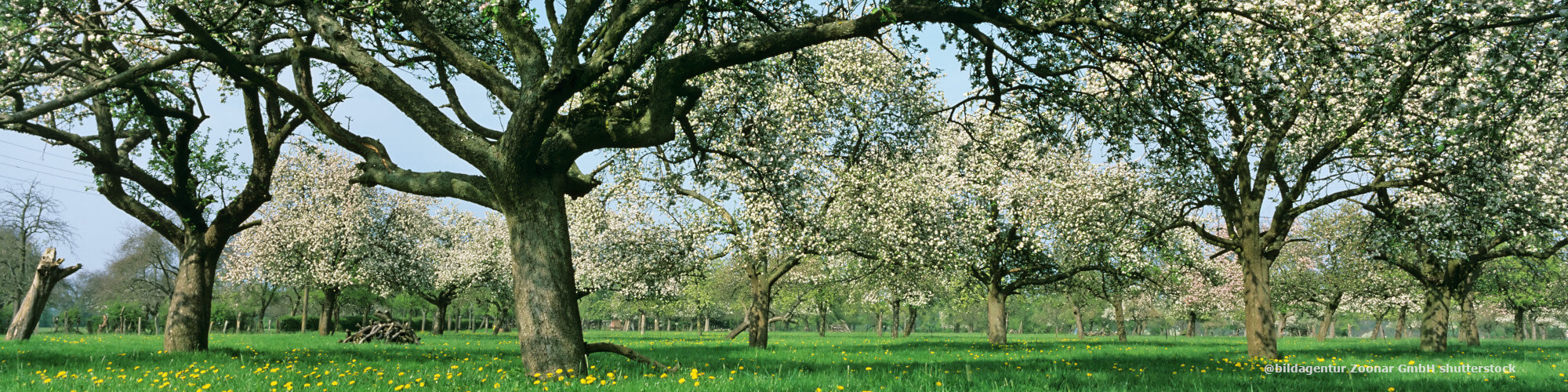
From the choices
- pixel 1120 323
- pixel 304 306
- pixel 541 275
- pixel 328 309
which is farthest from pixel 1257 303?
pixel 304 306

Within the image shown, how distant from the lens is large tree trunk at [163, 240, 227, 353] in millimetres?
14680

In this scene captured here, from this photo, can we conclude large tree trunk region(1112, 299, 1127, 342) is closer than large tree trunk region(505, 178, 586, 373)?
No

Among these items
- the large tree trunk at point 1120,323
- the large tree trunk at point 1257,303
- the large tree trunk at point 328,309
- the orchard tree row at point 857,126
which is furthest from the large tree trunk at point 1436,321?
the large tree trunk at point 328,309

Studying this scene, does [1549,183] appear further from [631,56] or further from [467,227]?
[467,227]

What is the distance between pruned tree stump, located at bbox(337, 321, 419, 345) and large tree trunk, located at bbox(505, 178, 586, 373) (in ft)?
60.7

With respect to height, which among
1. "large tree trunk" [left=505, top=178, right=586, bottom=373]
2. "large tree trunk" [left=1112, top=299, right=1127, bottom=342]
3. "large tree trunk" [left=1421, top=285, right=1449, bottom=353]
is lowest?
"large tree trunk" [left=1112, top=299, right=1127, bottom=342]

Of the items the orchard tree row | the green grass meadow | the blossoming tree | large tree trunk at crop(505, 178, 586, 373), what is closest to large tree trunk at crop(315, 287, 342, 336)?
the blossoming tree

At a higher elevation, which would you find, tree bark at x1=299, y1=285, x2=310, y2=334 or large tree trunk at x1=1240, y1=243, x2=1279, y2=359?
large tree trunk at x1=1240, y1=243, x2=1279, y2=359

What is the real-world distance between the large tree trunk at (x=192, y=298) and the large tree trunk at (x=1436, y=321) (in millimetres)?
35389

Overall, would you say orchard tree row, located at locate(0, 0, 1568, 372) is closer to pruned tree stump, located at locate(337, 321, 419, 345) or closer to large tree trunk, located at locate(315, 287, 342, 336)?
pruned tree stump, located at locate(337, 321, 419, 345)

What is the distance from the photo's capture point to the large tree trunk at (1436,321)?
2562 cm

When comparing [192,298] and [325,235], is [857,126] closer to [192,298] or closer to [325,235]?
[192,298]

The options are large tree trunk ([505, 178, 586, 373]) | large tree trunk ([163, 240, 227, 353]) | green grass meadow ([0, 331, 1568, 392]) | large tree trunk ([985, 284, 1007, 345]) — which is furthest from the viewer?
large tree trunk ([985, 284, 1007, 345])

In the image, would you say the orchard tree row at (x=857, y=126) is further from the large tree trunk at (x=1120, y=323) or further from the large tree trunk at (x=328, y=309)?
the large tree trunk at (x=328, y=309)
